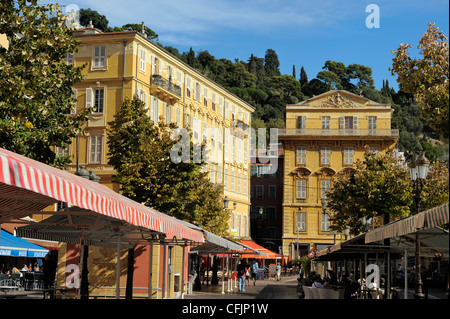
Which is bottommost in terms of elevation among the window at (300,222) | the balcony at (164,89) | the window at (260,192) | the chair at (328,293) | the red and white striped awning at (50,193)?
the chair at (328,293)

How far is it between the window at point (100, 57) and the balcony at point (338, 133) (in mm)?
29890

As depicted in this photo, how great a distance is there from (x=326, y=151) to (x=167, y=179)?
47.0 meters

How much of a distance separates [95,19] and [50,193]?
7761cm

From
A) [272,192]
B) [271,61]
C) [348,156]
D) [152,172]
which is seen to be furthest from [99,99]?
[271,61]

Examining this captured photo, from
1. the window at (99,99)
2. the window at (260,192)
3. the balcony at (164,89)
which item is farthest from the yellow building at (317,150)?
the window at (99,99)

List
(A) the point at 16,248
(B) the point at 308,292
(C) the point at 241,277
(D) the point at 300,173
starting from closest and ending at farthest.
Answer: (B) the point at 308,292 → (A) the point at 16,248 → (C) the point at 241,277 → (D) the point at 300,173

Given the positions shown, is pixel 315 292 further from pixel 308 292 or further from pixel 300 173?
pixel 300 173

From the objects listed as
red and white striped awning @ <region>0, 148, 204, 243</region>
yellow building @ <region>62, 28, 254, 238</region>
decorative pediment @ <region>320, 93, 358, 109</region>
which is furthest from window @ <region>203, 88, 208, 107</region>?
red and white striped awning @ <region>0, 148, 204, 243</region>

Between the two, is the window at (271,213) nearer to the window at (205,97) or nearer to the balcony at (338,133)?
the balcony at (338,133)

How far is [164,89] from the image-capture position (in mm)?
48781

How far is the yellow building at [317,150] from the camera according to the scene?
72.4m

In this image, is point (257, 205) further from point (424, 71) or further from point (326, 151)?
point (424, 71)

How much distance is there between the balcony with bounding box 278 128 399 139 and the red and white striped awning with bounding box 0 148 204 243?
6290 centimetres
